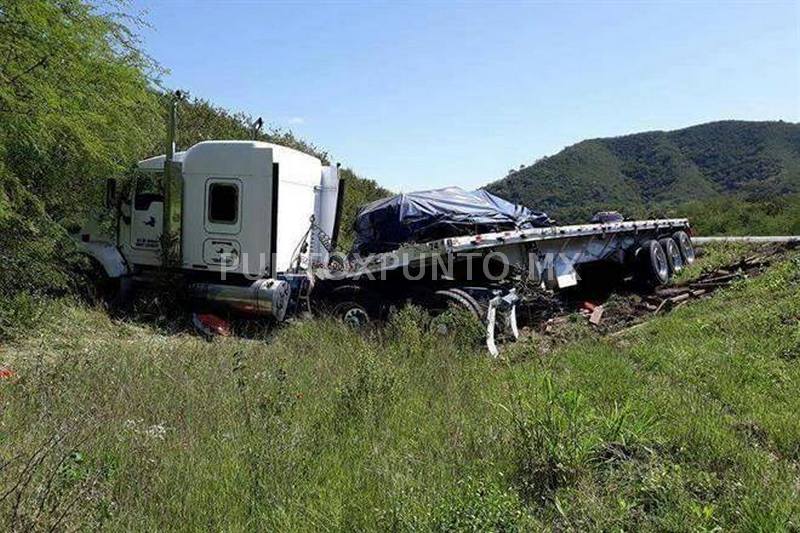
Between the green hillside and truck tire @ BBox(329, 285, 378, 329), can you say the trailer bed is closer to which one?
Result: truck tire @ BBox(329, 285, 378, 329)

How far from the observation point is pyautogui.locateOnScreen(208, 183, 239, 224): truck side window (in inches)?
365

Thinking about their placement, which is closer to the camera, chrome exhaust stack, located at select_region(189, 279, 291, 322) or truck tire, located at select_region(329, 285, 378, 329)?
truck tire, located at select_region(329, 285, 378, 329)

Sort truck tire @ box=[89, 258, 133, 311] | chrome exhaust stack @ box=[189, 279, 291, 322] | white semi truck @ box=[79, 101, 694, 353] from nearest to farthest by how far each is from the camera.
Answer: white semi truck @ box=[79, 101, 694, 353] < chrome exhaust stack @ box=[189, 279, 291, 322] < truck tire @ box=[89, 258, 133, 311]

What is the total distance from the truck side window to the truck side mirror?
1.65m

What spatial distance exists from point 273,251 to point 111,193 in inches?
115

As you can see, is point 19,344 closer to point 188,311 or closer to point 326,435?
point 188,311

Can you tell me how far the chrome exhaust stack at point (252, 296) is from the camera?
895 cm

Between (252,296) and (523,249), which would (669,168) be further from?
(252,296)

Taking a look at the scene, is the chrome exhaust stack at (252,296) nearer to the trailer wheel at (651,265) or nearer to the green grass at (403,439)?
the green grass at (403,439)

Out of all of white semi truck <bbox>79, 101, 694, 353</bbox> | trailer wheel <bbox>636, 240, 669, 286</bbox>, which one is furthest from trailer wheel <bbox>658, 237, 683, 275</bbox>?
white semi truck <bbox>79, 101, 694, 353</bbox>

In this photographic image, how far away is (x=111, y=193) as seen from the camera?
966cm

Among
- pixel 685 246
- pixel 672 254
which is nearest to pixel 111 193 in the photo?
pixel 672 254

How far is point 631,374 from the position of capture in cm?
570

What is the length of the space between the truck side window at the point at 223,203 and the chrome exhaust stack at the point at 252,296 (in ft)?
3.42
